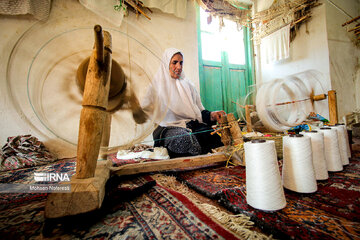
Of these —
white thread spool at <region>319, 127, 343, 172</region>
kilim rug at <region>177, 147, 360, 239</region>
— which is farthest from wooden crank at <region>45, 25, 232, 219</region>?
white thread spool at <region>319, 127, 343, 172</region>

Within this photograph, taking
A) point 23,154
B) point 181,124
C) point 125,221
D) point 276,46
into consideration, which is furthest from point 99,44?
point 276,46

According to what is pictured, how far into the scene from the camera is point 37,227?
1.74 feet

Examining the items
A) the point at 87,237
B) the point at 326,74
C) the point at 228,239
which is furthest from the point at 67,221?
the point at 326,74

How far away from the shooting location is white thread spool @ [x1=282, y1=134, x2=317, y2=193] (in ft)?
2.11

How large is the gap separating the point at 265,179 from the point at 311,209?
0.72 ft

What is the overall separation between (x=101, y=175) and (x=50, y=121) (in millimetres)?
292

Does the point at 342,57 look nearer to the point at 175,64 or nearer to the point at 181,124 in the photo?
the point at 175,64

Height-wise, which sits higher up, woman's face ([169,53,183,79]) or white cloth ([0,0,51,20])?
woman's face ([169,53,183,79])

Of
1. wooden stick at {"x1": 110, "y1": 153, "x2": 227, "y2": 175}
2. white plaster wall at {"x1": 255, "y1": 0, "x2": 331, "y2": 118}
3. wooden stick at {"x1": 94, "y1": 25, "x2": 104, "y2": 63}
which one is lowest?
wooden stick at {"x1": 110, "y1": 153, "x2": 227, "y2": 175}

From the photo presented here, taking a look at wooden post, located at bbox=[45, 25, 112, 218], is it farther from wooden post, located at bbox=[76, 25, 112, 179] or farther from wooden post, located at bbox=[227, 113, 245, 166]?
wooden post, located at bbox=[227, 113, 245, 166]

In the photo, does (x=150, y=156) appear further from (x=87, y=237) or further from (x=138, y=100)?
(x=87, y=237)

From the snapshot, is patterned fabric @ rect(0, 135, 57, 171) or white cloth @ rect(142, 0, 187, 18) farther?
white cloth @ rect(142, 0, 187, 18)

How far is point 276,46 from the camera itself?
2.99 m

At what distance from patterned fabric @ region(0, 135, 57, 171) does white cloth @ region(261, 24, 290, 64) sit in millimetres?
4052
